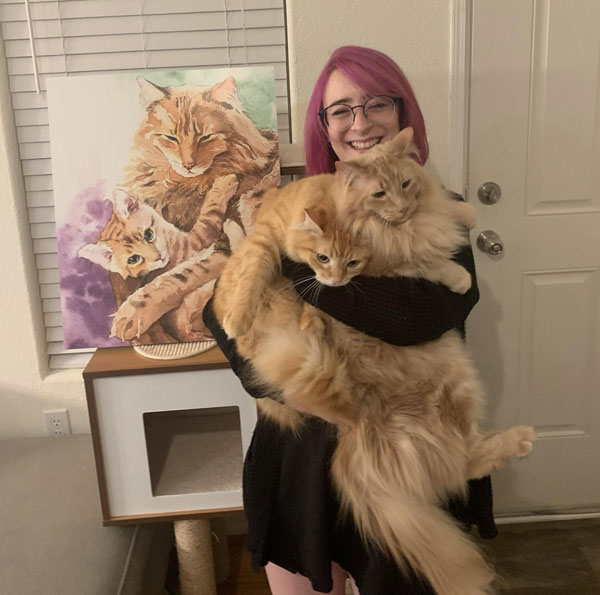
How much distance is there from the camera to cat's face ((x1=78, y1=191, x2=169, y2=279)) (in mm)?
1518

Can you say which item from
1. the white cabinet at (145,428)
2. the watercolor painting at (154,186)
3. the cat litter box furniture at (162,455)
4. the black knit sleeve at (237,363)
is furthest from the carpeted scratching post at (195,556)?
the black knit sleeve at (237,363)

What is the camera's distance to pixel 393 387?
3.52 feet

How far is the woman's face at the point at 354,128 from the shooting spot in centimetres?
129

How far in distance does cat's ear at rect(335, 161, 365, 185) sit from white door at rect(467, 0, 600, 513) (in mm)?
966

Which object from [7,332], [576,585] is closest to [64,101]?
[7,332]

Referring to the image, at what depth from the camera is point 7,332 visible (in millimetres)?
1911

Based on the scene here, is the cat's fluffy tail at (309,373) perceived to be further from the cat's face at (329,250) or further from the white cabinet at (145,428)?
the white cabinet at (145,428)

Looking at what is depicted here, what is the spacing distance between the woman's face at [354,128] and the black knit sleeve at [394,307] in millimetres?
367

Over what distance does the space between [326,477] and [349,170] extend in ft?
2.03

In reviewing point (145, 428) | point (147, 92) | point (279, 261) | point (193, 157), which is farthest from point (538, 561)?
point (147, 92)

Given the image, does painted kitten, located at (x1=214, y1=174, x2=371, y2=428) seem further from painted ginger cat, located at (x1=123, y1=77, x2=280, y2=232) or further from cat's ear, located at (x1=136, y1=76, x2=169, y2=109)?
cat's ear, located at (x1=136, y1=76, x2=169, y2=109)

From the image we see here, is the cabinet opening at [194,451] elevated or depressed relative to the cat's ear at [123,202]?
depressed

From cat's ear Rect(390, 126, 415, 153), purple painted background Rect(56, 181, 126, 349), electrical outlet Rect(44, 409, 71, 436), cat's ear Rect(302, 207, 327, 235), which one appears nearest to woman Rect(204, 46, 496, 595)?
cat's ear Rect(302, 207, 327, 235)

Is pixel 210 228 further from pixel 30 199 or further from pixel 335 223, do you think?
pixel 30 199
